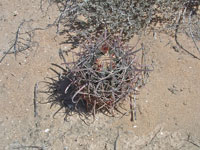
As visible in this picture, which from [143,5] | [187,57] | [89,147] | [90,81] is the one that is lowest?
[89,147]

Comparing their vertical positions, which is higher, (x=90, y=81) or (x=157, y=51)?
(x=157, y=51)

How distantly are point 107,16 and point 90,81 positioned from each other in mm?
1239

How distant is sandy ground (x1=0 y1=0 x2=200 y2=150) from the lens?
2.93m

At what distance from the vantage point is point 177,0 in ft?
13.1

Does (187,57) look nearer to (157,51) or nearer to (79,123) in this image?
(157,51)

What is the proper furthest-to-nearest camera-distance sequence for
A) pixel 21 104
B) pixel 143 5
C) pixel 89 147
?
1. pixel 143 5
2. pixel 21 104
3. pixel 89 147

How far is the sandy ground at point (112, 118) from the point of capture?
2.93 m

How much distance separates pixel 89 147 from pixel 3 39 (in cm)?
167

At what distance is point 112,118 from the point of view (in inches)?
120

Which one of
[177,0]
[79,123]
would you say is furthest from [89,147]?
[177,0]

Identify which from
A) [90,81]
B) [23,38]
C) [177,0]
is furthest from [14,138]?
[177,0]

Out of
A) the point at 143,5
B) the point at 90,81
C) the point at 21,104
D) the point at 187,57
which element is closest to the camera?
the point at 90,81

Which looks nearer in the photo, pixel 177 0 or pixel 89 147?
pixel 89 147

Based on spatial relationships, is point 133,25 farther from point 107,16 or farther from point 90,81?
point 90,81
